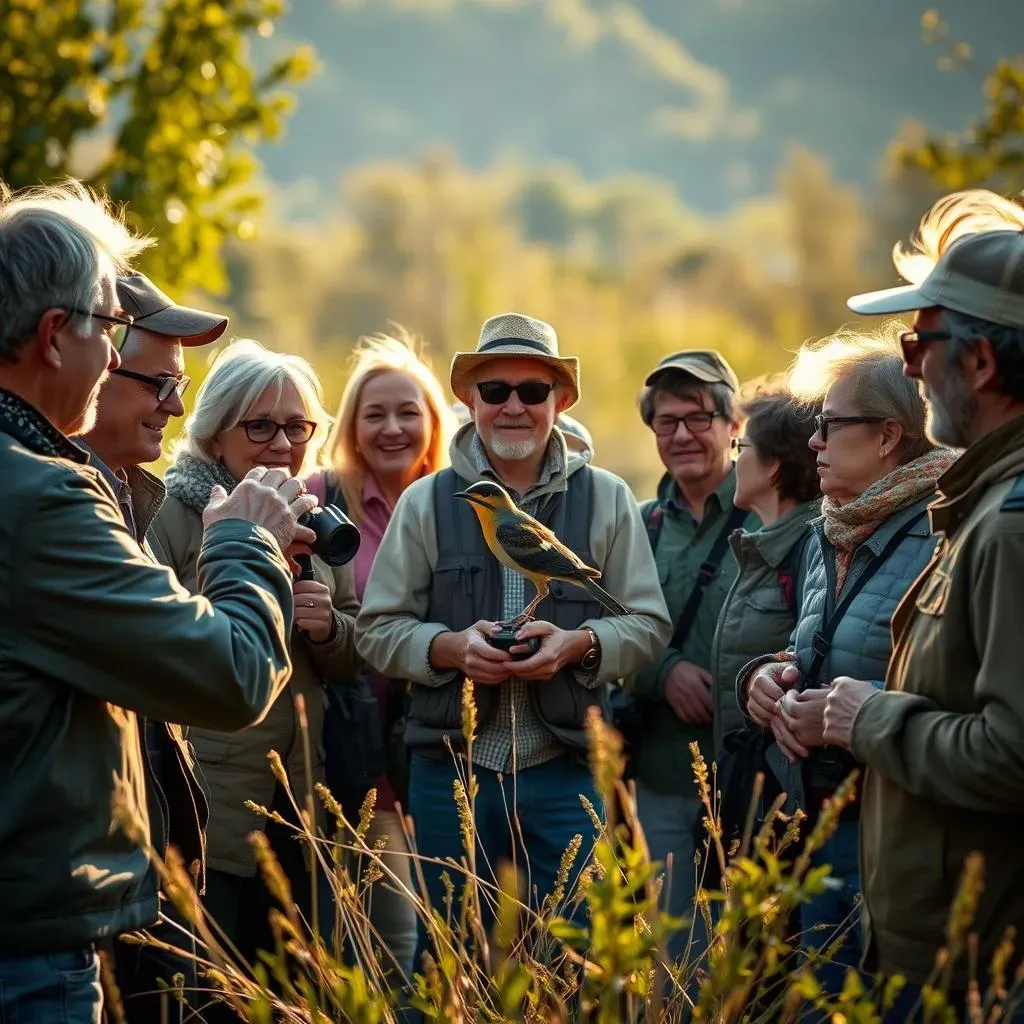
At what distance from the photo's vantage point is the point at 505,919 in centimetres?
170

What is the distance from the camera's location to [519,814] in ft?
13.9

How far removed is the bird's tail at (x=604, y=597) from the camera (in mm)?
4164

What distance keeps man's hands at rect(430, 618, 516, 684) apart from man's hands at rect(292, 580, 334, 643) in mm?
360

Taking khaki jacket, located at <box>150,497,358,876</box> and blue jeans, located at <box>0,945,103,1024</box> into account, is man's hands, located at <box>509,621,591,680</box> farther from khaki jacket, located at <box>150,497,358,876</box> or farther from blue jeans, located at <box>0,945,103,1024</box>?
blue jeans, located at <box>0,945,103,1024</box>

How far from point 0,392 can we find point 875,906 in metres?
1.91

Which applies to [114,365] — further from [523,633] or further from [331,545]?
[523,633]

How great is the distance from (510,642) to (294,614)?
68cm

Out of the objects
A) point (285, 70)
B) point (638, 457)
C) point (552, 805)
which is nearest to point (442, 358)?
point (638, 457)

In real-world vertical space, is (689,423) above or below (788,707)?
above

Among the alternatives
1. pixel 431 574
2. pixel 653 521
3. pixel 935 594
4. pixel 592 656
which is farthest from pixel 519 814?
pixel 935 594

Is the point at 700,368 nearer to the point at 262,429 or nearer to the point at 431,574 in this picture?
the point at 431,574

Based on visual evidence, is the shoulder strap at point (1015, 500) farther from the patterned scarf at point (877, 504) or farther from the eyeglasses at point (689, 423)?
the eyeglasses at point (689, 423)

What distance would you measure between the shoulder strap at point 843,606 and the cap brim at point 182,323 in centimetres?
188

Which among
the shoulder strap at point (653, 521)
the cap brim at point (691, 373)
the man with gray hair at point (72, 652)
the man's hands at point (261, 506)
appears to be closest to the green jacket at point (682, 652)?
the shoulder strap at point (653, 521)
